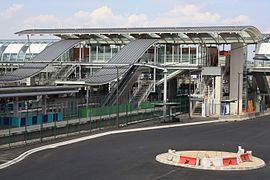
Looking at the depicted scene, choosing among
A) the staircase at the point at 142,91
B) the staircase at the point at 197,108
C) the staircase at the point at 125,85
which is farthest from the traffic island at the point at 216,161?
the staircase at the point at 197,108

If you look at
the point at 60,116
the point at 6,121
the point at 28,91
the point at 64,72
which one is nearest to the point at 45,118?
the point at 60,116

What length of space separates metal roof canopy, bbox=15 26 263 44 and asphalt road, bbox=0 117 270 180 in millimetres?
19706

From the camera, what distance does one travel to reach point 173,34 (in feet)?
211

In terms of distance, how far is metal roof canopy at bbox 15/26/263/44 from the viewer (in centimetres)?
6016

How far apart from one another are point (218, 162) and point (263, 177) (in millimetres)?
2782

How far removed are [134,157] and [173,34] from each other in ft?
127

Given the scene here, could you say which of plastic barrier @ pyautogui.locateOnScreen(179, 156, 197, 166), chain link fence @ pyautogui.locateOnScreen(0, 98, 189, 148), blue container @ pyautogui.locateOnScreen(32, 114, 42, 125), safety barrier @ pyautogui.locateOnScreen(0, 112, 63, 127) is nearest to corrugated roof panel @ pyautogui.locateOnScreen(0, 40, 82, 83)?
chain link fence @ pyautogui.locateOnScreen(0, 98, 189, 148)

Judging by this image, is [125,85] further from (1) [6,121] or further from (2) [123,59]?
(1) [6,121]

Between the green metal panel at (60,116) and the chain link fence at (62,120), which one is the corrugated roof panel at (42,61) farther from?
the green metal panel at (60,116)

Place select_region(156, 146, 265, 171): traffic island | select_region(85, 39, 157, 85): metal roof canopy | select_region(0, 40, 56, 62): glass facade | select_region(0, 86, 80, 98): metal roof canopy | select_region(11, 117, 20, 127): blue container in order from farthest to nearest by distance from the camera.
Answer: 1. select_region(0, 40, 56, 62): glass facade
2. select_region(85, 39, 157, 85): metal roof canopy
3. select_region(0, 86, 80, 98): metal roof canopy
4. select_region(11, 117, 20, 127): blue container
5. select_region(156, 146, 265, 171): traffic island

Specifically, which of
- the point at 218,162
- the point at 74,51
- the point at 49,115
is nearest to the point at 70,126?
the point at 49,115

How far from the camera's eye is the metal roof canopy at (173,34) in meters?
60.2

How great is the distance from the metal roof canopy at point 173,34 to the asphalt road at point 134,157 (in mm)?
19706

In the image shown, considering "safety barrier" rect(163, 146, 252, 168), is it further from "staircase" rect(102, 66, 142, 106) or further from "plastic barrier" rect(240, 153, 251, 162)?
"staircase" rect(102, 66, 142, 106)
